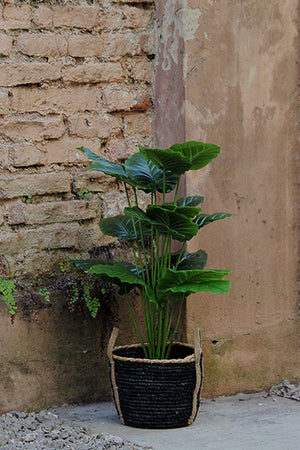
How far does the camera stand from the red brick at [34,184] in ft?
11.4

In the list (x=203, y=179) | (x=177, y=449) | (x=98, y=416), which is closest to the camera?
(x=177, y=449)

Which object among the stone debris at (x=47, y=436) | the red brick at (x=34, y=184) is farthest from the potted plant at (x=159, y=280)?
the red brick at (x=34, y=184)

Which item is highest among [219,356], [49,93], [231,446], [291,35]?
[291,35]

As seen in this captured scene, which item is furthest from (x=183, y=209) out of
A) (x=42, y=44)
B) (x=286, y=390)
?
(x=286, y=390)

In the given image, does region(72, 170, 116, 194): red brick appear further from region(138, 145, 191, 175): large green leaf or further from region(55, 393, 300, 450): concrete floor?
region(55, 393, 300, 450): concrete floor

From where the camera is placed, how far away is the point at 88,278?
3555 mm

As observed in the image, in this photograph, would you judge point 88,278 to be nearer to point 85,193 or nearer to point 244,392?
point 85,193

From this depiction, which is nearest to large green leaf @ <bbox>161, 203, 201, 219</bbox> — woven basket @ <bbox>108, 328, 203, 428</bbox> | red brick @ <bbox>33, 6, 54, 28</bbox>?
woven basket @ <bbox>108, 328, 203, 428</bbox>

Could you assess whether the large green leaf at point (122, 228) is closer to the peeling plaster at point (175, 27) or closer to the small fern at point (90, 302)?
the small fern at point (90, 302)

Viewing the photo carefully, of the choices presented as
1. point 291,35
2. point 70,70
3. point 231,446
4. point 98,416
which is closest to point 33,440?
point 98,416

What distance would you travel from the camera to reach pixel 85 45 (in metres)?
3.64

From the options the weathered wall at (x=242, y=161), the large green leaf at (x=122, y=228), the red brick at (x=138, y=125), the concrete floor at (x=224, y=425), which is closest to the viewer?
the concrete floor at (x=224, y=425)

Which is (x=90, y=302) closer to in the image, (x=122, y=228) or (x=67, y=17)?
(x=122, y=228)

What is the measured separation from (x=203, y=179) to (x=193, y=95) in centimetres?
45
